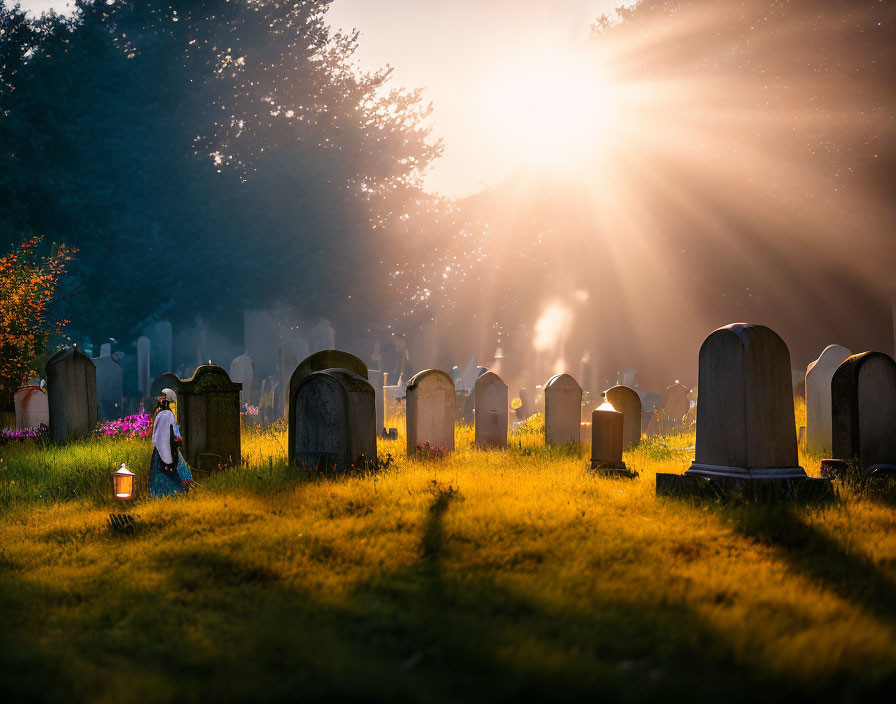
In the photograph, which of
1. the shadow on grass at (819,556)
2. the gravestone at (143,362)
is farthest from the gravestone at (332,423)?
the gravestone at (143,362)

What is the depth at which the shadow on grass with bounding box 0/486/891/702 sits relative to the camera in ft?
10.5

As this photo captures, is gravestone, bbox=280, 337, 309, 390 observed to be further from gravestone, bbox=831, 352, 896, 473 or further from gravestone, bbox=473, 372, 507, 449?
gravestone, bbox=831, 352, 896, 473

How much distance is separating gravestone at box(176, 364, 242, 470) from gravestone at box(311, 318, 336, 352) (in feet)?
66.4

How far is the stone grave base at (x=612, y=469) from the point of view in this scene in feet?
28.4

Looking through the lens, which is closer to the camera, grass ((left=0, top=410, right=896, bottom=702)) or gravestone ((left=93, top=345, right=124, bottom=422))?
grass ((left=0, top=410, right=896, bottom=702))

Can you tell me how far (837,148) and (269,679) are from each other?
20.0 metres

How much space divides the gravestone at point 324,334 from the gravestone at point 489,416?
18.7 meters

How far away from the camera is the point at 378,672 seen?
10.8 ft

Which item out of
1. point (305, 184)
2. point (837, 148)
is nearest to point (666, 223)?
point (837, 148)

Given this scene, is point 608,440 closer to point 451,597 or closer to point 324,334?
point 451,597

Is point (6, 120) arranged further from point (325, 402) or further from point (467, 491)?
point (467, 491)

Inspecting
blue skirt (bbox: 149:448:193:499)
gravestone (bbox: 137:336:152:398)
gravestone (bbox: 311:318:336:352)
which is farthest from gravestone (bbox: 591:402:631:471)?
gravestone (bbox: 311:318:336:352)

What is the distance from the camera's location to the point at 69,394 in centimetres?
1259

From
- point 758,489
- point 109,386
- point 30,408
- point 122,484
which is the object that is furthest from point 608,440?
point 109,386
